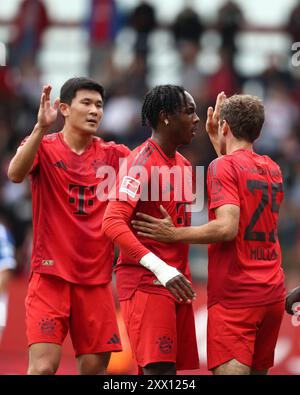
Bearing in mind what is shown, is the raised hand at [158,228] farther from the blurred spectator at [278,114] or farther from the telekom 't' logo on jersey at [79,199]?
the blurred spectator at [278,114]

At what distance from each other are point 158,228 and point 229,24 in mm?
9818

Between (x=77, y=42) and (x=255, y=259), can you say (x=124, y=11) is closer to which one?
(x=77, y=42)

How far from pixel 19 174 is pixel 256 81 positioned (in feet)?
28.9

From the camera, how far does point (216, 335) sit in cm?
750

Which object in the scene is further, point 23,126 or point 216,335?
point 23,126

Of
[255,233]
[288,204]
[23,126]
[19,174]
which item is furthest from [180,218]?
[23,126]

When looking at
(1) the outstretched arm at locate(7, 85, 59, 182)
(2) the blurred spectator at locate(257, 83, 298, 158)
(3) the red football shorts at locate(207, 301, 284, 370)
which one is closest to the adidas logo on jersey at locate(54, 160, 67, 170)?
(1) the outstretched arm at locate(7, 85, 59, 182)

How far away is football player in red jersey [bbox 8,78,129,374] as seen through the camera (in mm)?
8195

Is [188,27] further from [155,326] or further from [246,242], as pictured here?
[155,326]

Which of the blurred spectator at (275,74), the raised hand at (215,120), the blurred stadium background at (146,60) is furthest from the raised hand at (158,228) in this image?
the blurred spectator at (275,74)

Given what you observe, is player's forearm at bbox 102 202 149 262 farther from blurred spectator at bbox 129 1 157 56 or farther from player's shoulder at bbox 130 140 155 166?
blurred spectator at bbox 129 1 157 56

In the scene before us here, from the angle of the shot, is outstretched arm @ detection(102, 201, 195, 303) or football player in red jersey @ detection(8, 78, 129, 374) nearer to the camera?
outstretched arm @ detection(102, 201, 195, 303)

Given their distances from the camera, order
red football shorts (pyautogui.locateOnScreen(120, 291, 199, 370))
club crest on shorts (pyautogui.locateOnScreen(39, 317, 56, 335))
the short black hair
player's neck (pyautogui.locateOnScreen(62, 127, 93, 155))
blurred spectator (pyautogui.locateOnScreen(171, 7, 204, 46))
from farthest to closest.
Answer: blurred spectator (pyautogui.locateOnScreen(171, 7, 204, 46)) < the short black hair < player's neck (pyautogui.locateOnScreen(62, 127, 93, 155)) < club crest on shorts (pyautogui.locateOnScreen(39, 317, 56, 335)) < red football shorts (pyautogui.locateOnScreen(120, 291, 199, 370))

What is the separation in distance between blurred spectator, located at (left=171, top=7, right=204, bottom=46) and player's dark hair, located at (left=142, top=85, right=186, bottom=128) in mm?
8879
